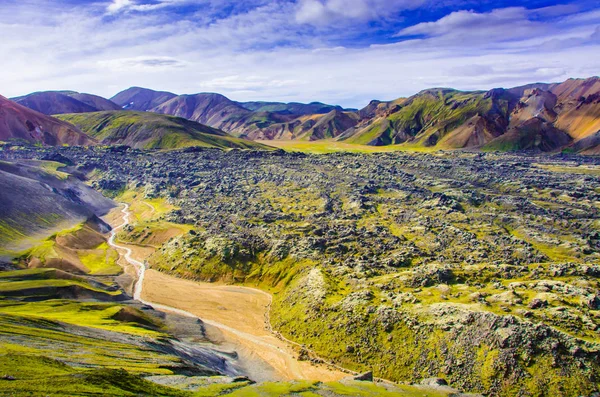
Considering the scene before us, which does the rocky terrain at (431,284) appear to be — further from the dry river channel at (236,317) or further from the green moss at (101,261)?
the green moss at (101,261)

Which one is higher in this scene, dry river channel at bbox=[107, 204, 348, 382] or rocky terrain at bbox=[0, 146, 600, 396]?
rocky terrain at bbox=[0, 146, 600, 396]

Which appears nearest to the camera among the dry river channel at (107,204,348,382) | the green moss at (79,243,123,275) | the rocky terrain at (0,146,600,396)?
the rocky terrain at (0,146,600,396)

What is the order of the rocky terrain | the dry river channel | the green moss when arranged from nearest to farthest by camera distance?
the rocky terrain < the dry river channel < the green moss

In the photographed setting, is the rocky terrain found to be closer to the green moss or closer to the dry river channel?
the dry river channel

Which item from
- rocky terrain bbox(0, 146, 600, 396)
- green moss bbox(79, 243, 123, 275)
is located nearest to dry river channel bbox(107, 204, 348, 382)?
rocky terrain bbox(0, 146, 600, 396)

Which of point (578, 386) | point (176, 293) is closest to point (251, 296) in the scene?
point (176, 293)

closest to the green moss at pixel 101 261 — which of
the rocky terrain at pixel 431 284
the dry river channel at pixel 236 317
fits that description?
the dry river channel at pixel 236 317

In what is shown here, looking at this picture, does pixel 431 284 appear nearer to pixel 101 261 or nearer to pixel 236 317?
pixel 236 317

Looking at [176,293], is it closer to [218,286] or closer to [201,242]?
[218,286]

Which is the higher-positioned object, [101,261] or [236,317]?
[101,261]

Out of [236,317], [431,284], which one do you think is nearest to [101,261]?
[236,317]

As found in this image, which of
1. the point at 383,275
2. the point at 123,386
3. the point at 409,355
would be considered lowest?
the point at 409,355
